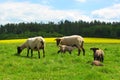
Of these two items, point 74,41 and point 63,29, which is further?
point 63,29

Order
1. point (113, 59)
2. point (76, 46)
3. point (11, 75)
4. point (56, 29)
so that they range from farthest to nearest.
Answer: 1. point (56, 29)
2. point (76, 46)
3. point (113, 59)
4. point (11, 75)

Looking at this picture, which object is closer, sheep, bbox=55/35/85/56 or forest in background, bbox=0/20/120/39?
sheep, bbox=55/35/85/56

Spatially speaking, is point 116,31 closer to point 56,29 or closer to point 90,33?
point 90,33

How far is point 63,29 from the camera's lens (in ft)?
495

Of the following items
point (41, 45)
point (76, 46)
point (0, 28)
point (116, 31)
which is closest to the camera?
point (41, 45)

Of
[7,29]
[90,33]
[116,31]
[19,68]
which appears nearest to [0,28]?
[7,29]

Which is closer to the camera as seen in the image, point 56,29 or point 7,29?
point 56,29

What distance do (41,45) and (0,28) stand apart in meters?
151

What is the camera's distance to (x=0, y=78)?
52.2 ft

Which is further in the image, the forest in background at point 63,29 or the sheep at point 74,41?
the forest in background at point 63,29

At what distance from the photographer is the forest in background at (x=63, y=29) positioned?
112 metres

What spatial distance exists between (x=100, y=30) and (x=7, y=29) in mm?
80127

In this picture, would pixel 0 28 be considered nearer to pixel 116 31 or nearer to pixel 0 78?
pixel 116 31

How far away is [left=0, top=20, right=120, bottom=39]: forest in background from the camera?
112 meters
